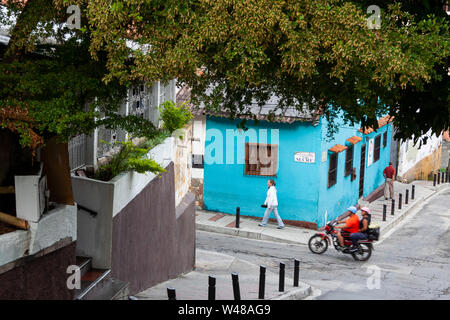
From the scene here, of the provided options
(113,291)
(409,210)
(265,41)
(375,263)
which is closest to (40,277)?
(113,291)

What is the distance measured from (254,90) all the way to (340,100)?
4.66 feet

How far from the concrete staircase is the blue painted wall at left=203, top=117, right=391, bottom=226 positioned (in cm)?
1144

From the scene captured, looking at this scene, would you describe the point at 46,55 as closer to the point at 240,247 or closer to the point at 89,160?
the point at 89,160

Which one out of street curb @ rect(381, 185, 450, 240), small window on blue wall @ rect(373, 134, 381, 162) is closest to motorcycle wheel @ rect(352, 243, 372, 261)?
street curb @ rect(381, 185, 450, 240)

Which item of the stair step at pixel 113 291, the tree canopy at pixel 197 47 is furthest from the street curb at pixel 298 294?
the tree canopy at pixel 197 47

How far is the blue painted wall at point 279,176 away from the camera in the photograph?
19844mm

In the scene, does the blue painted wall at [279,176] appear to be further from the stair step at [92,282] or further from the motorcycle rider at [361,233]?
the stair step at [92,282]

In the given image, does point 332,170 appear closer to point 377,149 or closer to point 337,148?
point 337,148

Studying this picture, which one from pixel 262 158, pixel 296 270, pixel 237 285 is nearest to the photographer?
pixel 237 285

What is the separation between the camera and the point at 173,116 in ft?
42.0

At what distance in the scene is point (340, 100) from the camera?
7.86 meters

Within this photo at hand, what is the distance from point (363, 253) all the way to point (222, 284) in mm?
4904

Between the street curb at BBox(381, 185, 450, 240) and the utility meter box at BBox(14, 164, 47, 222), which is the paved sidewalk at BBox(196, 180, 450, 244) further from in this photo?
the utility meter box at BBox(14, 164, 47, 222)
